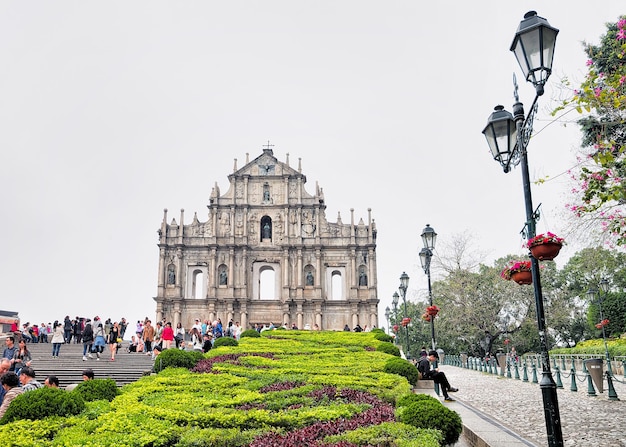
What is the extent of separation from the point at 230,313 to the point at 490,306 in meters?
20.0

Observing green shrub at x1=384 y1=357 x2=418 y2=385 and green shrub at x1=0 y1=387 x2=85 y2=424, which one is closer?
green shrub at x1=0 y1=387 x2=85 y2=424

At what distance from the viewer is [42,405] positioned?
26.2 feet

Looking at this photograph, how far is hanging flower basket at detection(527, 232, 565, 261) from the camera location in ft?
22.8

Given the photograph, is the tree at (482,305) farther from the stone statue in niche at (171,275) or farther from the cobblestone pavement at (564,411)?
the stone statue in niche at (171,275)

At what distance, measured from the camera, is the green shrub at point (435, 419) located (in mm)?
7461

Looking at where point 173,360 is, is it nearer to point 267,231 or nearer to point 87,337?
point 87,337

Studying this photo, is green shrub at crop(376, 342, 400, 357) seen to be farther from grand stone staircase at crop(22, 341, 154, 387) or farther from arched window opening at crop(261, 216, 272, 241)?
arched window opening at crop(261, 216, 272, 241)

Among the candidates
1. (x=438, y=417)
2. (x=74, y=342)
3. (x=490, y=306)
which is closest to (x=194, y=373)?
(x=438, y=417)

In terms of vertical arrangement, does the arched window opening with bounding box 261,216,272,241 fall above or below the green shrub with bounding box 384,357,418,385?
above

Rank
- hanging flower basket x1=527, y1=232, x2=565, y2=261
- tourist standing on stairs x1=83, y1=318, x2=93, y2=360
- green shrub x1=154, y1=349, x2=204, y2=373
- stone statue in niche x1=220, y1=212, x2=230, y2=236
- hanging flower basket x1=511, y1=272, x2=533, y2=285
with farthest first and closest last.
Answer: stone statue in niche x1=220, y1=212, x2=230, y2=236 → tourist standing on stairs x1=83, y1=318, x2=93, y2=360 → green shrub x1=154, y1=349, x2=204, y2=373 → hanging flower basket x1=511, y1=272, x2=533, y2=285 → hanging flower basket x1=527, y1=232, x2=565, y2=261

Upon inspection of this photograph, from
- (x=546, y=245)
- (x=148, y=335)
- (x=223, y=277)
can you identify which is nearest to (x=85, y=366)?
(x=148, y=335)

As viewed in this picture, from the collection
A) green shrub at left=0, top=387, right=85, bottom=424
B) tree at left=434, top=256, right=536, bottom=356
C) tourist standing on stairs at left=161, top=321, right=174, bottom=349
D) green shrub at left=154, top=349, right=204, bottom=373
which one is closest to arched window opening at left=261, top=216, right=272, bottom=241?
tree at left=434, top=256, right=536, bottom=356

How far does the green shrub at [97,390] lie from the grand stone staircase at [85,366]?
519 cm

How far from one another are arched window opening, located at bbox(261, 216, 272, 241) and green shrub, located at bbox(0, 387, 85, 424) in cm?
3923
